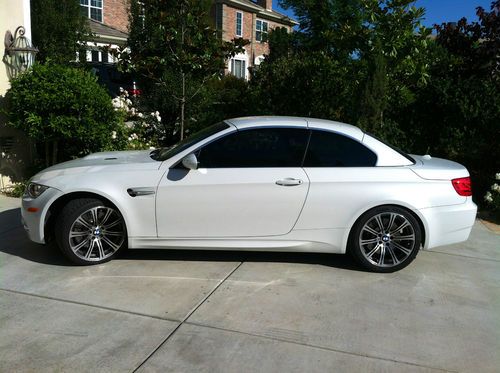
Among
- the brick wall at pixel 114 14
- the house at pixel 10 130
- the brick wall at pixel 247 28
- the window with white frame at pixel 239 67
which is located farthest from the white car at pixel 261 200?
the window with white frame at pixel 239 67

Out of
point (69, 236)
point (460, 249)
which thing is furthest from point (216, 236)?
point (460, 249)

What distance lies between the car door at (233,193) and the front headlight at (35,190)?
115 centimetres

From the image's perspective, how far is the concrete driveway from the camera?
341cm

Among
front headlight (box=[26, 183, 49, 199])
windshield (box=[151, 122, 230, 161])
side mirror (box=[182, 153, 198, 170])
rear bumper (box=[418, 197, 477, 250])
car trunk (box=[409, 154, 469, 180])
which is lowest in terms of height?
rear bumper (box=[418, 197, 477, 250])

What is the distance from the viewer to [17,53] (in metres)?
8.02

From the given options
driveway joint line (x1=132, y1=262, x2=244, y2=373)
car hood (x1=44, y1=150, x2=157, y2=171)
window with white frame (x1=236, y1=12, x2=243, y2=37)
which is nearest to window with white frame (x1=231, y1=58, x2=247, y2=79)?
window with white frame (x1=236, y1=12, x2=243, y2=37)

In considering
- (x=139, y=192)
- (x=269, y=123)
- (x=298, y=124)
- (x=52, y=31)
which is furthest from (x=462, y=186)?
(x=52, y=31)

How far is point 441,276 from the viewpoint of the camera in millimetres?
5094

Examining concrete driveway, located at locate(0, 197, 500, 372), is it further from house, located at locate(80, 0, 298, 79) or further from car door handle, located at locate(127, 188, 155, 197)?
house, located at locate(80, 0, 298, 79)

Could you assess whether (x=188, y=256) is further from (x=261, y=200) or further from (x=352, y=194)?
(x=352, y=194)

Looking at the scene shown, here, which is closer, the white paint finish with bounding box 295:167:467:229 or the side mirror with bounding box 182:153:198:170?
the side mirror with bounding box 182:153:198:170

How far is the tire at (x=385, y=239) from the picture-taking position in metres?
4.95

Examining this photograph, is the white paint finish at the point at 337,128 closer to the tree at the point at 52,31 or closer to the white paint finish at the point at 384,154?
the white paint finish at the point at 384,154

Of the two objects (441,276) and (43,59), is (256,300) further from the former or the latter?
(43,59)
